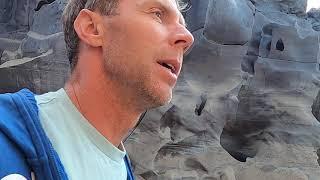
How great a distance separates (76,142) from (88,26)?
13 cm

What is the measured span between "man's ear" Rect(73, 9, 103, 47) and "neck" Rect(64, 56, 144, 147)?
33mm

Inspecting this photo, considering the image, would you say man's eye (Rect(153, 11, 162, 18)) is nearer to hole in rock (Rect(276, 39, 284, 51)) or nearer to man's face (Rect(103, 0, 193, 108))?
man's face (Rect(103, 0, 193, 108))

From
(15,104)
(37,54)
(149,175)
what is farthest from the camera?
(37,54)

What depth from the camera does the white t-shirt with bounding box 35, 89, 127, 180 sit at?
1.48ft

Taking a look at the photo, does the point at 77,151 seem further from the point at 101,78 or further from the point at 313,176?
the point at 313,176

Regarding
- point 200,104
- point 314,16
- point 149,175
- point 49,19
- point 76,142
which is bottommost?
point 149,175

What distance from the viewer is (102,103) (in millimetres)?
506

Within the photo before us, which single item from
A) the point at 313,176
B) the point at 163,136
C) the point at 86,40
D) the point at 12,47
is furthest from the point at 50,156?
the point at 12,47

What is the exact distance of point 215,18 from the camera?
236 centimetres

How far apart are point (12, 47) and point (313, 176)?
1.76 meters

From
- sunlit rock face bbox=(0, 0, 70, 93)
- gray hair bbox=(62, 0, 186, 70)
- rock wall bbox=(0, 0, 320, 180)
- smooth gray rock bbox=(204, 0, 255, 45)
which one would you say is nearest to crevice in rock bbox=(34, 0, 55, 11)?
sunlit rock face bbox=(0, 0, 70, 93)

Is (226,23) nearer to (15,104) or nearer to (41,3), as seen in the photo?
(41,3)

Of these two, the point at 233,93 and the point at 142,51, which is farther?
the point at 233,93

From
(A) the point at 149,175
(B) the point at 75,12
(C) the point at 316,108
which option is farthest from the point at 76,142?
(C) the point at 316,108
